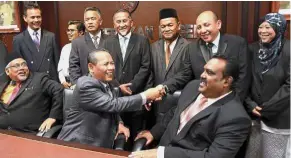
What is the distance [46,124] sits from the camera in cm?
254

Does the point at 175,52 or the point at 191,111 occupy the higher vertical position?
the point at 175,52

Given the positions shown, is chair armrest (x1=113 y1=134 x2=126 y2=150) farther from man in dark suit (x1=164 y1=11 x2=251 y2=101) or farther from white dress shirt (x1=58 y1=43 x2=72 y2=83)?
white dress shirt (x1=58 y1=43 x2=72 y2=83)

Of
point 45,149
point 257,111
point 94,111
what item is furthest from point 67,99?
point 257,111

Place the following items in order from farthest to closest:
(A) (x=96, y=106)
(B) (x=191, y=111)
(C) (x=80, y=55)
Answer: (C) (x=80, y=55) → (A) (x=96, y=106) → (B) (x=191, y=111)

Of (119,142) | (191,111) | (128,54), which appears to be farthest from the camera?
(128,54)

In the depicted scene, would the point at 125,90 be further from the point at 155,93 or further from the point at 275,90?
the point at 275,90

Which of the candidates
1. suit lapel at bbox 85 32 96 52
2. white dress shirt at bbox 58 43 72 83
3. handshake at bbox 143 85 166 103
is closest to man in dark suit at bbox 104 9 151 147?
suit lapel at bbox 85 32 96 52

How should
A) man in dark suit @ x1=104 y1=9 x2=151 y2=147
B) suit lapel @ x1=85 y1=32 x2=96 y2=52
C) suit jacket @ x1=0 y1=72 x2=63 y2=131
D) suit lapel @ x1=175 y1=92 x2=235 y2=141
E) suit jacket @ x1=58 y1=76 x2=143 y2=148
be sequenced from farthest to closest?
suit lapel @ x1=85 y1=32 x2=96 y2=52 < man in dark suit @ x1=104 y1=9 x2=151 y2=147 < suit jacket @ x1=0 y1=72 x2=63 y2=131 < suit jacket @ x1=58 y1=76 x2=143 y2=148 < suit lapel @ x1=175 y1=92 x2=235 y2=141

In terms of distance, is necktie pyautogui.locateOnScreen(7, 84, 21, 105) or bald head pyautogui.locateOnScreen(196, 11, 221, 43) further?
necktie pyautogui.locateOnScreen(7, 84, 21, 105)

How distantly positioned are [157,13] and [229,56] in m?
1.90

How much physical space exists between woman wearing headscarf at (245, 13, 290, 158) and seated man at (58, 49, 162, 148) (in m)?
0.79

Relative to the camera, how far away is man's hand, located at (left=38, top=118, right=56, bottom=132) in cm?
250

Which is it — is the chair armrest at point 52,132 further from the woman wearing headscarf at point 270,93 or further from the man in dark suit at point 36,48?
the woman wearing headscarf at point 270,93

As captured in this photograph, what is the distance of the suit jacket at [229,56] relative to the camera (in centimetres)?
217
